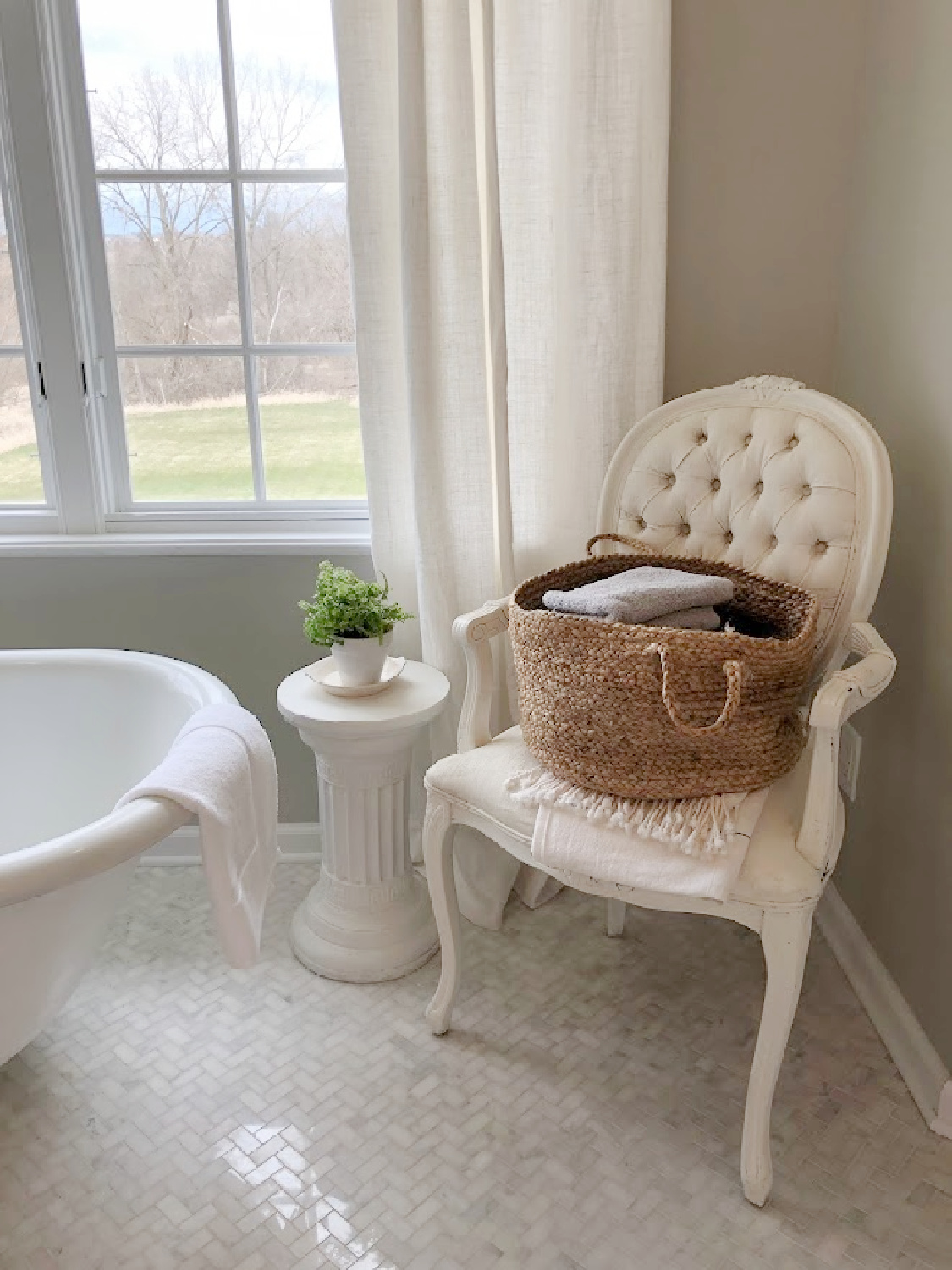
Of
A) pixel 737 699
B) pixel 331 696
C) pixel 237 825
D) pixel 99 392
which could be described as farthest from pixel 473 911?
pixel 99 392

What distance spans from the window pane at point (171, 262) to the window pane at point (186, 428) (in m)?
0.06

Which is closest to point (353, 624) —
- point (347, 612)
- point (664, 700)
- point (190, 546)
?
point (347, 612)

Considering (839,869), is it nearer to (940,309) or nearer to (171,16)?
(940,309)

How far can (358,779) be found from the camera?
6.23ft

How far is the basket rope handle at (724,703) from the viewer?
1.34 metres

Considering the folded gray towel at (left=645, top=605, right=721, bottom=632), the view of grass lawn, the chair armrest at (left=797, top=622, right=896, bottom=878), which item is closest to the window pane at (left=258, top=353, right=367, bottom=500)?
the view of grass lawn

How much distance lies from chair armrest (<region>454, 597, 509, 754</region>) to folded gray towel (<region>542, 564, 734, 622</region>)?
144 millimetres

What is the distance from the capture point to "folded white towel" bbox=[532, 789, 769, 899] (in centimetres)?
136

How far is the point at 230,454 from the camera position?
2.24 meters

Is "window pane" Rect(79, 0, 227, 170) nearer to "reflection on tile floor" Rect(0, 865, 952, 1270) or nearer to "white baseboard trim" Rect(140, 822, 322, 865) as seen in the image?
"white baseboard trim" Rect(140, 822, 322, 865)

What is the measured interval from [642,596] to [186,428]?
3.89 ft

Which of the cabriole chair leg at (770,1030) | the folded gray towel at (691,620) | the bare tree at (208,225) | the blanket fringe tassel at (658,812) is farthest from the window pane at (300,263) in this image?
the cabriole chair leg at (770,1030)

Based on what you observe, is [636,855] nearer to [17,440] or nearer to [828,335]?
[828,335]

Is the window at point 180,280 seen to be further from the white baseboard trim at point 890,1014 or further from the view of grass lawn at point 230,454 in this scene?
the white baseboard trim at point 890,1014
